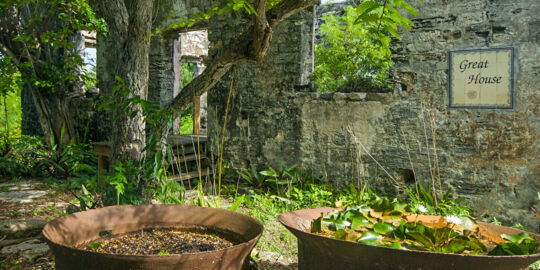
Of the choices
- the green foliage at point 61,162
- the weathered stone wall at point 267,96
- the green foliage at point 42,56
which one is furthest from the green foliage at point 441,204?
the green foliage at point 42,56

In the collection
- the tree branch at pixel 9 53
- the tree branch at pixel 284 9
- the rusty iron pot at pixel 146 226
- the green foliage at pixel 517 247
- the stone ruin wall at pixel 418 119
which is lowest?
the rusty iron pot at pixel 146 226

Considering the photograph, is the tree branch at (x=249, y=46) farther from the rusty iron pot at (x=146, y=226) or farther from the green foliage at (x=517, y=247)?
the green foliage at (x=517, y=247)

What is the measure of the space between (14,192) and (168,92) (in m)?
2.91

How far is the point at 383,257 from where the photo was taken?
1.55 m

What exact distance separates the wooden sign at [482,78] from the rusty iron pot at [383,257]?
8.47 feet

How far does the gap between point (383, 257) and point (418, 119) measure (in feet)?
10.6

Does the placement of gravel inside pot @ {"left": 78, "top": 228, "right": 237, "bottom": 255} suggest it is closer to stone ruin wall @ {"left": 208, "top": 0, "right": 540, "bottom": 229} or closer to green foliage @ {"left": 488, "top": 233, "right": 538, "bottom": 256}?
green foliage @ {"left": 488, "top": 233, "right": 538, "bottom": 256}

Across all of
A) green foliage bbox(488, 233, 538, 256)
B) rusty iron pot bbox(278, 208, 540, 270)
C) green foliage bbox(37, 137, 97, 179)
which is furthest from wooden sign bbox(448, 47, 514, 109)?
green foliage bbox(37, 137, 97, 179)

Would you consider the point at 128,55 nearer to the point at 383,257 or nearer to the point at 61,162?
the point at 383,257

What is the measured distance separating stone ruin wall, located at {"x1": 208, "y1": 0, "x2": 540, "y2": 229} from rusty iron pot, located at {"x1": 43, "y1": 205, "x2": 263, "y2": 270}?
8.54 ft

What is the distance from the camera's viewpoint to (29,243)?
319cm

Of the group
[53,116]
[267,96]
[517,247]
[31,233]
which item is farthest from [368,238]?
[53,116]

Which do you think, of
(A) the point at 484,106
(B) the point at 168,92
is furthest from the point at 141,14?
(B) the point at 168,92

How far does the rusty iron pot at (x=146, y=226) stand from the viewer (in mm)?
1631
